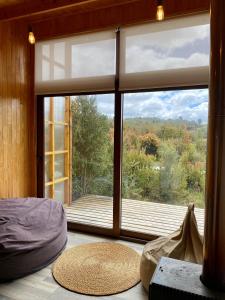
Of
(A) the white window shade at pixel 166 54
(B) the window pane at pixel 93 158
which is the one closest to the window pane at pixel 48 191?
(B) the window pane at pixel 93 158

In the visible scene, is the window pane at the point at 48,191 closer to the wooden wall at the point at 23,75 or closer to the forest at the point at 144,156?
the wooden wall at the point at 23,75

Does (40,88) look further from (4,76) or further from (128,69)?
(128,69)

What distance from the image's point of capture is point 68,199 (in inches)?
162

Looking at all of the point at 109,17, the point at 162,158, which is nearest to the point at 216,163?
the point at 162,158

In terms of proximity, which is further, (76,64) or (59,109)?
(59,109)

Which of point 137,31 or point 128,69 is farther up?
point 137,31

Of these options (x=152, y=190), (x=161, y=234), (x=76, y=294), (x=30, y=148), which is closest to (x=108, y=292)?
(x=76, y=294)

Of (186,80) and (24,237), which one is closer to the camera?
(24,237)

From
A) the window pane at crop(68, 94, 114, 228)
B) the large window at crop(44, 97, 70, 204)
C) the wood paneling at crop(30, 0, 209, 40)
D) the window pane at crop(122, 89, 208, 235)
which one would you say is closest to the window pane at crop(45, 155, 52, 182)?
the large window at crop(44, 97, 70, 204)

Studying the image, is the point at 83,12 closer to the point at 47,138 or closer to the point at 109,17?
the point at 109,17

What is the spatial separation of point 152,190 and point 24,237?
1.63 m

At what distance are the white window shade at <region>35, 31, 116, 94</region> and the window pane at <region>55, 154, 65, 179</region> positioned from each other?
1.06 metres

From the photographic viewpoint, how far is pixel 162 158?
3.13 meters

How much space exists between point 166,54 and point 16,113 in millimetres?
2171
